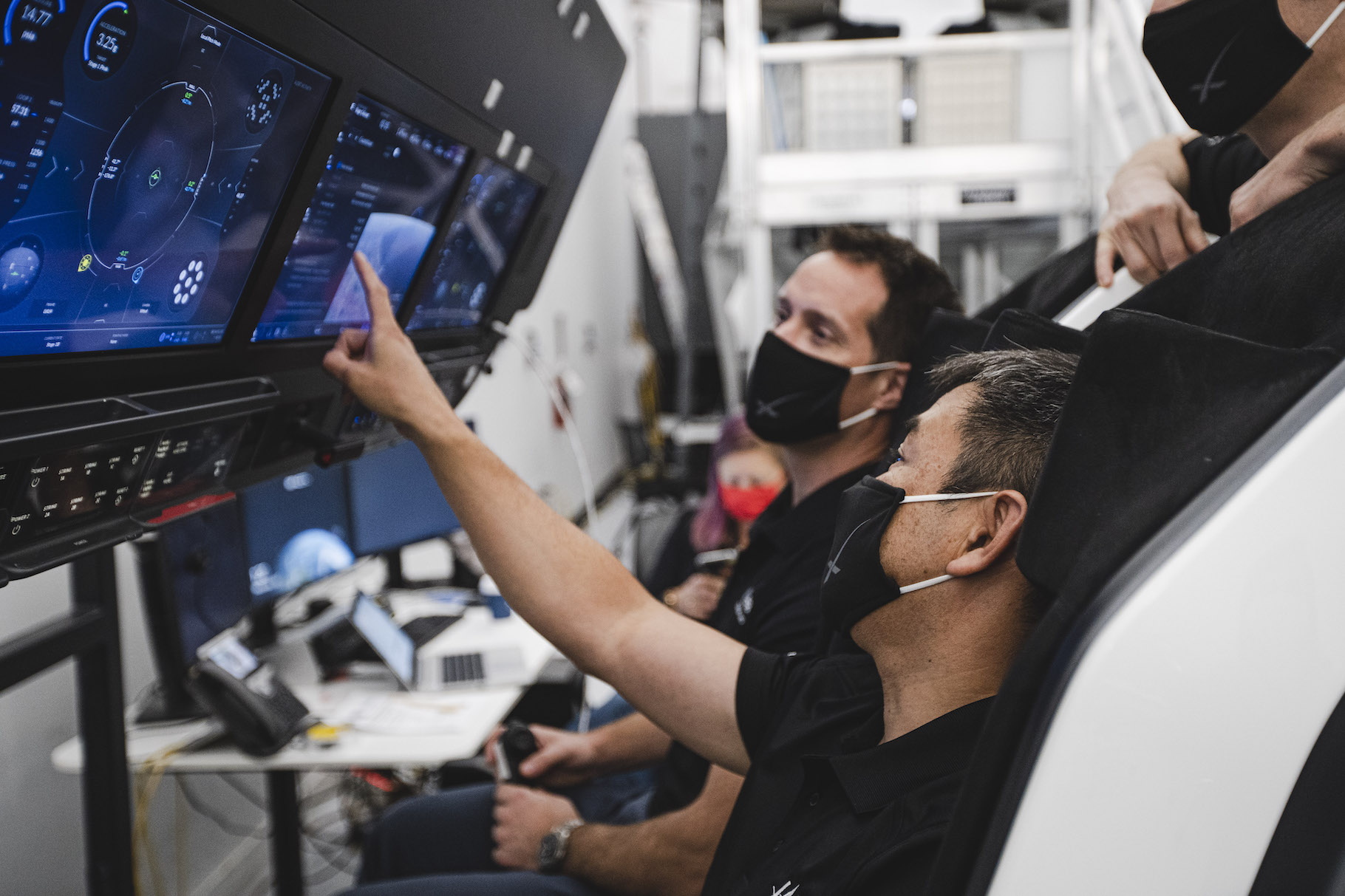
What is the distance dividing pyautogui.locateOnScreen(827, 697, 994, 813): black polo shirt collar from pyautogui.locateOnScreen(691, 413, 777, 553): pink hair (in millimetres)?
1800

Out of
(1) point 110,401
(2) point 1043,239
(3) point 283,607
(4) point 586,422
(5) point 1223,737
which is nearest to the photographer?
(5) point 1223,737

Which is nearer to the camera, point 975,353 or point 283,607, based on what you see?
point 975,353

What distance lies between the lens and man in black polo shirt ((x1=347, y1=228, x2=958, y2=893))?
4.81 ft

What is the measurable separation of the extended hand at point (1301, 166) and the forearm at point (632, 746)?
4.38ft

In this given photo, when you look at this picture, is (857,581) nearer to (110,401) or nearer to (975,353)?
(975,353)

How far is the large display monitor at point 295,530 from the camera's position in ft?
7.20

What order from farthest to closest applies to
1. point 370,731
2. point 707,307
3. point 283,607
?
point 707,307 < point 283,607 < point 370,731

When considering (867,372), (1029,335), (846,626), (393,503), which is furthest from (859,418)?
(393,503)

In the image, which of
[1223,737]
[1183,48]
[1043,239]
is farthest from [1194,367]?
[1043,239]

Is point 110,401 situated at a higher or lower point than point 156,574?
higher

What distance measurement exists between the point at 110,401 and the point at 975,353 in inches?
35.3

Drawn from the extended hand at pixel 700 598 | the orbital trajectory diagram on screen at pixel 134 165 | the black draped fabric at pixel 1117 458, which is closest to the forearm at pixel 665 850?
the extended hand at pixel 700 598

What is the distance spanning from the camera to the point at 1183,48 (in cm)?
105

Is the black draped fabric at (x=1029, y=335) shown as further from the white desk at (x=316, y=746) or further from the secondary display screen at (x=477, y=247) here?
the white desk at (x=316, y=746)
